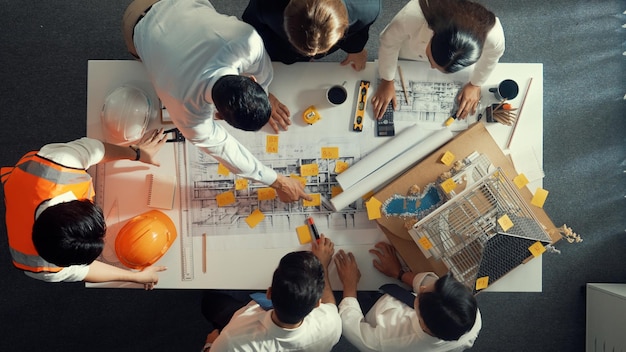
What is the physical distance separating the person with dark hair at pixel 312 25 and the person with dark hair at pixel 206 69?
5.0 inches

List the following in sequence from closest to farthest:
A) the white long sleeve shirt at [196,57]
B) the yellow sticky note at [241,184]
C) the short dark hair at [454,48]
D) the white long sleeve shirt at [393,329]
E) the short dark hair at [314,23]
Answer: the short dark hair at [314,23] < the white long sleeve shirt at [196,57] < the short dark hair at [454,48] < the white long sleeve shirt at [393,329] < the yellow sticky note at [241,184]

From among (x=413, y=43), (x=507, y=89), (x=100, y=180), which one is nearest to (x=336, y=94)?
(x=413, y=43)

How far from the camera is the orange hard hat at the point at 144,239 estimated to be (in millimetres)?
1609

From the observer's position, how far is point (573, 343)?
231cm

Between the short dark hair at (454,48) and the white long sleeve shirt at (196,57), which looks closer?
the white long sleeve shirt at (196,57)

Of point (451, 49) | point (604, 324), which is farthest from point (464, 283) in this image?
point (604, 324)

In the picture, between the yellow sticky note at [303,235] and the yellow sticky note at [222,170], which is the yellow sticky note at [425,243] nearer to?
the yellow sticky note at [303,235]

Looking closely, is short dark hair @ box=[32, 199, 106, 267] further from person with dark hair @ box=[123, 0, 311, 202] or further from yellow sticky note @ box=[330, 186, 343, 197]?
yellow sticky note @ box=[330, 186, 343, 197]

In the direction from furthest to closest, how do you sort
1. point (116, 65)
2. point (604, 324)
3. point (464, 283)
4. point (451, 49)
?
point (604, 324), point (116, 65), point (464, 283), point (451, 49)

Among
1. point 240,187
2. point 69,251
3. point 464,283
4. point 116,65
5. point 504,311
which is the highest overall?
point 116,65

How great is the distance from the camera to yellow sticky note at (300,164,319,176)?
1.74 metres

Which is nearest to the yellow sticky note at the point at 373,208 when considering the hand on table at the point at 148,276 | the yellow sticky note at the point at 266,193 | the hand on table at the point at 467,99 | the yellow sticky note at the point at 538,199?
the yellow sticky note at the point at 266,193

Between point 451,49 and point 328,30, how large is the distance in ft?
1.52

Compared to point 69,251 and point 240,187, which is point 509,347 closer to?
point 240,187
